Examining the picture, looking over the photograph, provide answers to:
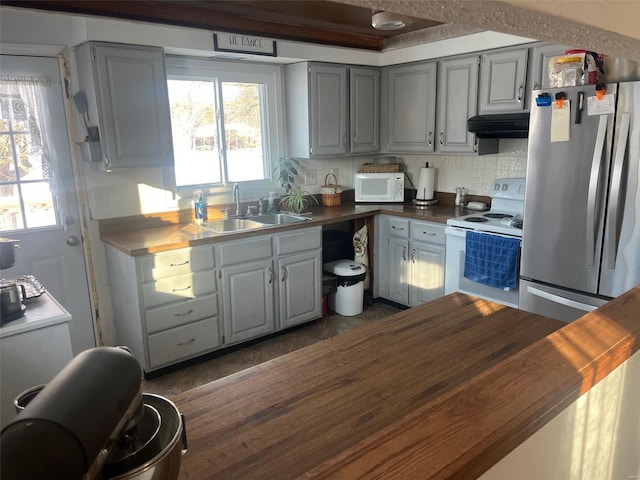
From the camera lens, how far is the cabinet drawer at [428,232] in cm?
373

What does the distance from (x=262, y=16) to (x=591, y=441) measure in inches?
122

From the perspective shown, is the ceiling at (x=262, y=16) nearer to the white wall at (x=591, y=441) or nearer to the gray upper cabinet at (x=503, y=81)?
the gray upper cabinet at (x=503, y=81)

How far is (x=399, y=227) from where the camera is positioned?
158 inches

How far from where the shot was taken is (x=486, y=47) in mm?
3471

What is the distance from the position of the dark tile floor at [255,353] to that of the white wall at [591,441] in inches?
86.9

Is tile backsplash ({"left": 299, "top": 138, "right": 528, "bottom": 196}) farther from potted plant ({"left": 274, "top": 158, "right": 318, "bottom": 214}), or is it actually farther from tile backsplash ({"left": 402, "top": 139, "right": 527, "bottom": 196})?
potted plant ({"left": 274, "top": 158, "right": 318, "bottom": 214})

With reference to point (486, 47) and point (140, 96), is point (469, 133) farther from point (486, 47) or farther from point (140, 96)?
point (140, 96)

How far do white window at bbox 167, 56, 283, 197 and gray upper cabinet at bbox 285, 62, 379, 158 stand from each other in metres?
0.16

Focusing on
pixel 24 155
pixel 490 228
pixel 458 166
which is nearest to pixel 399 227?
pixel 458 166

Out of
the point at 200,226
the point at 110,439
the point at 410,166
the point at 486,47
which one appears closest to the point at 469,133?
the point at 486,47

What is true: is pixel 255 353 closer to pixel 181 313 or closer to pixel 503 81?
pixel 181 313

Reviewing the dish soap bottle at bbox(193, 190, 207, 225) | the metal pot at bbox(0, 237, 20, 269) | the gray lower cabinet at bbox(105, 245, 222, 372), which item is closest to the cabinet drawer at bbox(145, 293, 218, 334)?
the gray lower cabinet at bbox(105, 245, 222, 372)

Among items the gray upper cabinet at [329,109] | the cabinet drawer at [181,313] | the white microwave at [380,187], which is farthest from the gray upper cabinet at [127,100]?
the white microwave at [380,187]

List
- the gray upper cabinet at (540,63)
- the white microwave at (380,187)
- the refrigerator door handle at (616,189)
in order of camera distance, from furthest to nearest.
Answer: the white microwave at (380,187), the gray upper cabinet at (540,63), the refrigerator door handle at (616,189)
